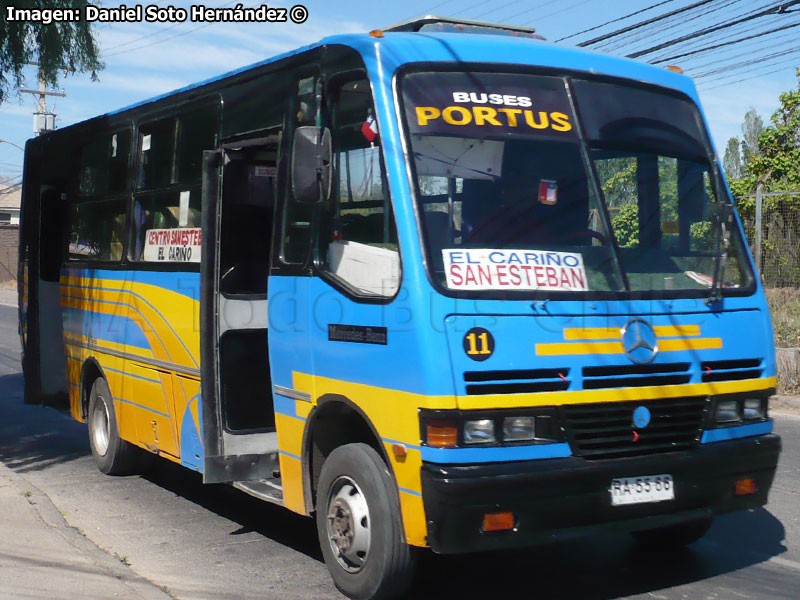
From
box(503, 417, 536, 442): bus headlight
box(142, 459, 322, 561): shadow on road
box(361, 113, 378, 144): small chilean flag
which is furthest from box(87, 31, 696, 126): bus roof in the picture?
box(142, 459, 322, 561): shadow on road

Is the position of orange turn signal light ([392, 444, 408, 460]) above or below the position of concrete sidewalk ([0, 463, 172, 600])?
above

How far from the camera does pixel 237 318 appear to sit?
6.96 m

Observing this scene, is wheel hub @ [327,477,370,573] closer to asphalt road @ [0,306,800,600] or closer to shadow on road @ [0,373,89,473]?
asphalt road @ [0,306,800,600]

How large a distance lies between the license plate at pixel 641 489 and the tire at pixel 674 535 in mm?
1075

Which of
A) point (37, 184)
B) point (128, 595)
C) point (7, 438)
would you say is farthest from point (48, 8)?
point (128, 595)

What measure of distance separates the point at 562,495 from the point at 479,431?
50 centimetres

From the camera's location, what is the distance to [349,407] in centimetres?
542

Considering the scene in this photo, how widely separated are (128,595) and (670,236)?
3466 millimetres

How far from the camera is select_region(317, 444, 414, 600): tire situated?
503cm

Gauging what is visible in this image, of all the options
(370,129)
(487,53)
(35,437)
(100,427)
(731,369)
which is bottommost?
(35,437)

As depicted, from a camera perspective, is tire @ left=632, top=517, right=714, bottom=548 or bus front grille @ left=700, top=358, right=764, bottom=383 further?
tire @ left=632, top=517, right=714, bottom=548

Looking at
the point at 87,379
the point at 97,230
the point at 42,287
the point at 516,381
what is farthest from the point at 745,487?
the point at 42,287

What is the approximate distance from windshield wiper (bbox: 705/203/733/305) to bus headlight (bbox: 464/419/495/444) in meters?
1.66

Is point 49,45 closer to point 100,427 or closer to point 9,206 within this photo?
point 100,427
